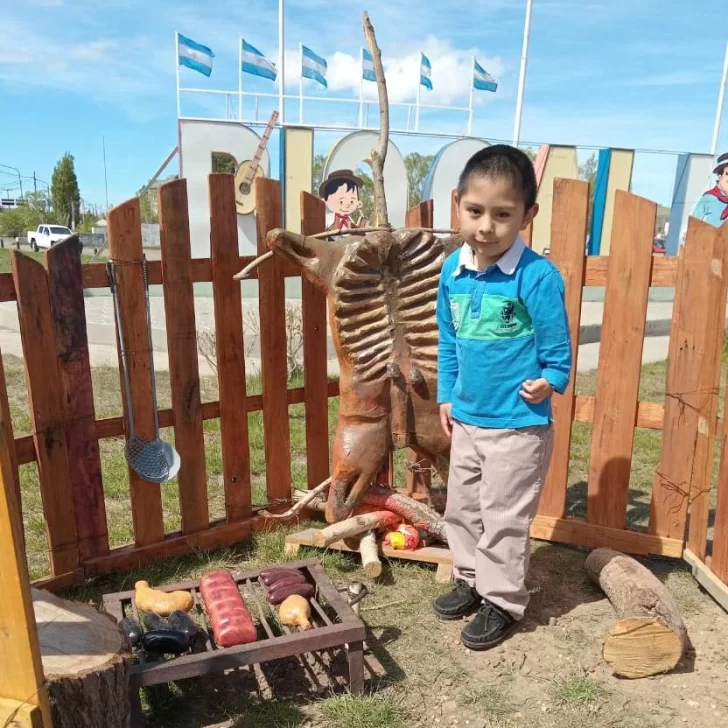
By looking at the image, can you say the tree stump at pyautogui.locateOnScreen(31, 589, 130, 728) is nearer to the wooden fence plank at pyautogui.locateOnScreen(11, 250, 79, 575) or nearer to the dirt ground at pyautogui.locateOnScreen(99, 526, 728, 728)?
the dirt ground at pyautogui.locateOnScreen(99, 526, 728, 728)

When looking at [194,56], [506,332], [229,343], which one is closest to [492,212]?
[506,332]

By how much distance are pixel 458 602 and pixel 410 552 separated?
430mm

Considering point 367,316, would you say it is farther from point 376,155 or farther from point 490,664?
point 490,664

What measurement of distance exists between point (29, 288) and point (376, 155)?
168 centimetres

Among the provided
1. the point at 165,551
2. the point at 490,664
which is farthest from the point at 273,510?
the point at 490,664

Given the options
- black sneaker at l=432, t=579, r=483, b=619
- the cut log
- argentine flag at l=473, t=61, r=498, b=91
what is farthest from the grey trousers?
argentine flag at l=473, t=61, r=498, b=91

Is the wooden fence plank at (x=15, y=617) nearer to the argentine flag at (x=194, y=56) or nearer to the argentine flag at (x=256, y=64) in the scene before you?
the argentine flag at (x=194, y=56)

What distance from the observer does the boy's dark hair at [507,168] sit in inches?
94.7

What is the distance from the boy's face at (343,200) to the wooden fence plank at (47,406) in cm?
1130

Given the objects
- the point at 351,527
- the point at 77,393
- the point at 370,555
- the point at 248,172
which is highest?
the point at 248,172

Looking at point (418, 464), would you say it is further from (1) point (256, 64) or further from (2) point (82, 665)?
(1) point (256, 64)

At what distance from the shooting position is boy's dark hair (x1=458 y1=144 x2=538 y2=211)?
7.89ft

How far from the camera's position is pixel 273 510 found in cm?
379

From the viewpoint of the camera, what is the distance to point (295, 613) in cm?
257
